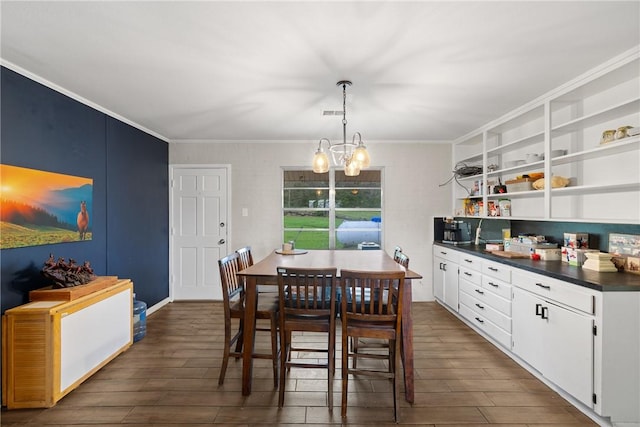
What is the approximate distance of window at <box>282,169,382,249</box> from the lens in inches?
194

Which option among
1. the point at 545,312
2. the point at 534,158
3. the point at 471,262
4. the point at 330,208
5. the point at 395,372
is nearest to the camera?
the point at 395,372

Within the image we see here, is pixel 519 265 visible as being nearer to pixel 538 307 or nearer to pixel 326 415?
pixel 538 307

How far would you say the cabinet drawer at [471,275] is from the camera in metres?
3.48

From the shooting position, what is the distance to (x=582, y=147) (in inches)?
116

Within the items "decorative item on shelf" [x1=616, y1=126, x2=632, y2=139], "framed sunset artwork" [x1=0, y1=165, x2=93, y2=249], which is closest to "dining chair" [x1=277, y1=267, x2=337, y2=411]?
"framed sunset artwork" [x1=0, y1=165, x2=93, y2=249]

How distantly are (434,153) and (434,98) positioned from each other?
1907 millimetres

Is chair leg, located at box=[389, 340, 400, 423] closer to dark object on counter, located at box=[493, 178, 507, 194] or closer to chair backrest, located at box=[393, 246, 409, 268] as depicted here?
chair backrest, located at box=[393, 246, 409, 268]

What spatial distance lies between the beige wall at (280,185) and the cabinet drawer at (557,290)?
81.6 inches

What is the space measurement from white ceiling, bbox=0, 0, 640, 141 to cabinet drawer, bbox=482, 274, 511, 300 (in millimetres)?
1717

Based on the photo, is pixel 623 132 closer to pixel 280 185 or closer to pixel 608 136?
pixel 608 136

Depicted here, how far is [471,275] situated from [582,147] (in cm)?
160

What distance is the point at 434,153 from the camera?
4859mm

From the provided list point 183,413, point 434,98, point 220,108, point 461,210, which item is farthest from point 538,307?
point 220,108

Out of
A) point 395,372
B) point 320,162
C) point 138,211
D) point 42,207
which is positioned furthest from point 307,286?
point 138,211
